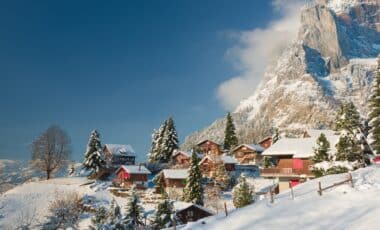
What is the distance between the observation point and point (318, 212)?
2467cm

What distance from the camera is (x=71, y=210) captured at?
164 feet

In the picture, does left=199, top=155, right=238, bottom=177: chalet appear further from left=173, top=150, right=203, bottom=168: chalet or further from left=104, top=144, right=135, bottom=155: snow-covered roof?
left=104, top=144, right=135, bottom=155: snow-covered roof

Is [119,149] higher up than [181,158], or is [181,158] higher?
[119,149]

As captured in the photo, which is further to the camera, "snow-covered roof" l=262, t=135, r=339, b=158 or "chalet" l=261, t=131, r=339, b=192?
"snow-covered roof" l=262, t=135, r=339, b=158

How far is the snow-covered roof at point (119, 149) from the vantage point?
94.8 m

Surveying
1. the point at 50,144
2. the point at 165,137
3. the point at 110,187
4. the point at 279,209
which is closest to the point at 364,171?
the point at 279,209

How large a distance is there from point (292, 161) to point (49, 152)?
2104 inches

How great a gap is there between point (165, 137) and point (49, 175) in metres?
28.0

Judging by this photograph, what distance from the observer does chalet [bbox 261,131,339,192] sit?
57.5 metres

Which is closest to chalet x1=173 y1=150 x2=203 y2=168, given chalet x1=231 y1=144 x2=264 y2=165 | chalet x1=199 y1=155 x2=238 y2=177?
chalet x1=199 y1=155 x2=238 y2=177

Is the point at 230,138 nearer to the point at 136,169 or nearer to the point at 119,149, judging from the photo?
the point at 119,149

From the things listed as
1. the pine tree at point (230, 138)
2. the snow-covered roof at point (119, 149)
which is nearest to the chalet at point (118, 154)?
the snow-covered roof at point (119, 149)

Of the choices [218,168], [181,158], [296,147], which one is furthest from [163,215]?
[181,158]

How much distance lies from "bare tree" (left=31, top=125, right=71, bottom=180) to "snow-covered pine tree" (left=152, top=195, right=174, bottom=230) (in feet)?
166
